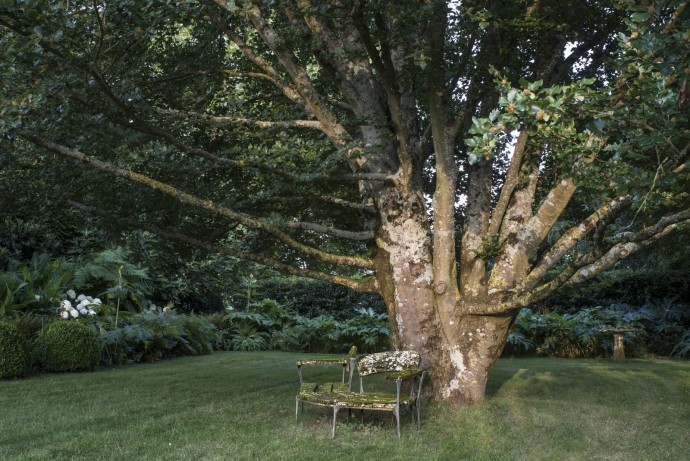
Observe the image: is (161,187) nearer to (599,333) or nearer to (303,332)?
(303,332)

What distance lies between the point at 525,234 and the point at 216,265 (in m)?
10.7

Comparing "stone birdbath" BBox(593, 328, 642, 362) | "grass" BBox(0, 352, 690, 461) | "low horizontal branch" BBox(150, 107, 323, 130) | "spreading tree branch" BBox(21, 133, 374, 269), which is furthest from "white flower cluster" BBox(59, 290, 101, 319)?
"stone birdbath" BBox(593, 328, 642, 362)

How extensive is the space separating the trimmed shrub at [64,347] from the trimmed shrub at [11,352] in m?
0.56

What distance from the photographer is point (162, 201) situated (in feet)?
28.9

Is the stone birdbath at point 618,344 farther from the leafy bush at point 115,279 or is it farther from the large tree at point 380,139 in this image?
the leafy bush at point 115,279

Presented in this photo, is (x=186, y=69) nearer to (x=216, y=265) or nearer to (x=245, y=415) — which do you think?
(x=245, y=415)

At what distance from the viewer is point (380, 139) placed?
7.94 metres

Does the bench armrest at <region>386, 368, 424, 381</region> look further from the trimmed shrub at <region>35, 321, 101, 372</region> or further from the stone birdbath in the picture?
the stone birdbath

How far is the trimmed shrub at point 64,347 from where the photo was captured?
10094 mm

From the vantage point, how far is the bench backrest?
6887mm

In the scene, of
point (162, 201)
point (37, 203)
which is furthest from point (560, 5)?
point (37, 203)

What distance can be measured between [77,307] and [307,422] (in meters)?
6.43

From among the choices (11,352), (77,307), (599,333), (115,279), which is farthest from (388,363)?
(115,279)

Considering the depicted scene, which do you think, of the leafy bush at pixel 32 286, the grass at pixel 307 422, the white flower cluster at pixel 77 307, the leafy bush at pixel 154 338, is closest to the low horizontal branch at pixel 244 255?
the grass at pixel 307 422
